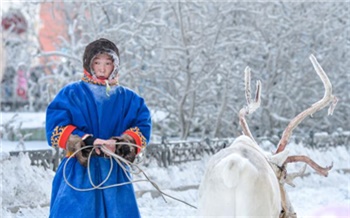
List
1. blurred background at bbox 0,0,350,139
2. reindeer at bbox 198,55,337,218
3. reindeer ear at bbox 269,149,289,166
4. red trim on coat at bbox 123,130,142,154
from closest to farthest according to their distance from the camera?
reindeer at bbox 198,55,337,218 → reindeer ear at bbox 269,149,289,166 → red trim on coat at bbox 123,130,142,154 → blurred background at bbox 0,0,350,139

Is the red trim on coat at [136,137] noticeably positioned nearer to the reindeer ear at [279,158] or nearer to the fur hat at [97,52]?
the fur hat at [97,52]

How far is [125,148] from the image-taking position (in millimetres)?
4938

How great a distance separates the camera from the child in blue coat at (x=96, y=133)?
191 inches

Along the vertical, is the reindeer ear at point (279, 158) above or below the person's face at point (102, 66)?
below

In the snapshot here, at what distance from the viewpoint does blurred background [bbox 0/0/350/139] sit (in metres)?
15.5

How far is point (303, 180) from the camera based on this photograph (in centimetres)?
1407

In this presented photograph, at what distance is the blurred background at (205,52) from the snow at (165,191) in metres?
2.60

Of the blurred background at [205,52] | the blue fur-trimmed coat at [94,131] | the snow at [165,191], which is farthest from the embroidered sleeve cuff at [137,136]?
the blurred background at [205,52]

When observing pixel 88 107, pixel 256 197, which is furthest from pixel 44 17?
pixel 256 197

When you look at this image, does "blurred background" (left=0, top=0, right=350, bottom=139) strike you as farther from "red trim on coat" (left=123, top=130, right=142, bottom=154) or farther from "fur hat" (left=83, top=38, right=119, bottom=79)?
"red trim on coat" (left=123, top=130, right=142, bottom=154)

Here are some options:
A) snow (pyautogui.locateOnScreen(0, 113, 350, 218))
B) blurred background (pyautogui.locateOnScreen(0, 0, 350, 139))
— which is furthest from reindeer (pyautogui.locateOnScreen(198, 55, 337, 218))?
blurred background (pyautogui.locateOnScreen(0, 0, 350, 139))

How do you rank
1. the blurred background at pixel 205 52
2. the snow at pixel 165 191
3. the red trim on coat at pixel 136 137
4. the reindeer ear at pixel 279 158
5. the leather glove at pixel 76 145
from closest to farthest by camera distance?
the reindeer ear at pixel 279 158, the leather glove at pixel 76 145, the red trim on coat at pixel 136 137, the snow at pixel 165 191, the blurred background at pixel 205 52

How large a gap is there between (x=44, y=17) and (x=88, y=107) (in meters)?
15.9

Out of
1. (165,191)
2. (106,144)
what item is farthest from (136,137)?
(165,191)
